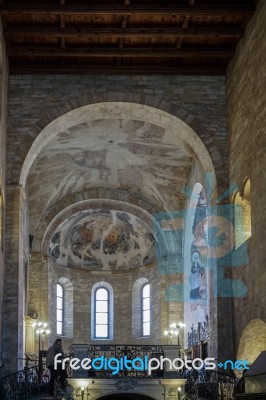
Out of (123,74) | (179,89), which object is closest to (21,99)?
(123,74)

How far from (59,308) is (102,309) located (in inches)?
89.5

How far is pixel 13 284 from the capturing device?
19266 mm

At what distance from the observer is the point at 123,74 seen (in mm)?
21078

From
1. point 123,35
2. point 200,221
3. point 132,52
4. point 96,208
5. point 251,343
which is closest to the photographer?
point 251,343

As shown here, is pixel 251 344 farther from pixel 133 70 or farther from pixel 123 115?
pixel 133 70

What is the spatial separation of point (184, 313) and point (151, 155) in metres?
6.68

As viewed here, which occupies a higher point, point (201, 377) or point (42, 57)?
point (42, 57)

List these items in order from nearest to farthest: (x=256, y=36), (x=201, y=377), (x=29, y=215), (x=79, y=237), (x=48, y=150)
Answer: (x=256, y=36), (x=201, y=377), (x=48, y=150), (x=29, y=215), (x=79, y=237)

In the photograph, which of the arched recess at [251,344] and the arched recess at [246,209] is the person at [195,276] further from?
the arched recess at [251,344]

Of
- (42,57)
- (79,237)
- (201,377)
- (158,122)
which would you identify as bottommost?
(201,377)

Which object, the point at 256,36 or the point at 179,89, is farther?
the point at 179,89

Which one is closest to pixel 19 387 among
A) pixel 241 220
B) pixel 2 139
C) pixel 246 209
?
pixel 2 139

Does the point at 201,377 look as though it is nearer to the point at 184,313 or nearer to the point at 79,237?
the point at 184,313

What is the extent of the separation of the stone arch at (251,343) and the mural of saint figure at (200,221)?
31.9 ft
